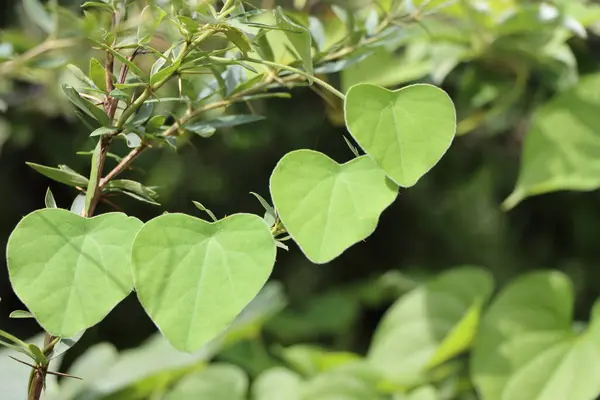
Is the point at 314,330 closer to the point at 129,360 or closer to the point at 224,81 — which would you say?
the point at 129,360

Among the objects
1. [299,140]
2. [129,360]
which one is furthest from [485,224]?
[129,360]

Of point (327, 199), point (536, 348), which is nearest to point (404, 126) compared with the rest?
point (327, 199)

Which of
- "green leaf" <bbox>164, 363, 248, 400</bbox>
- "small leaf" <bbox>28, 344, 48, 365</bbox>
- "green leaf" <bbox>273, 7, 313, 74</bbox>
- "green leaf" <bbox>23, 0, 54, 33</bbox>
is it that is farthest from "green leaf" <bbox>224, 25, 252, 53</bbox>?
"green leaf" <bbox>164, 363, 248, 400</bbox>

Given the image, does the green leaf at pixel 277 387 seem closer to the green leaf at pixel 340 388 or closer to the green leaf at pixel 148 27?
the green leaf at pixel 340 388

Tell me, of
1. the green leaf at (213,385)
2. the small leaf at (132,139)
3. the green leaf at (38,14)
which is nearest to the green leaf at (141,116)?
the small leaf at (132,139)

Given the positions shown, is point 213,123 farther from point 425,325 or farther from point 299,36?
point 425,325

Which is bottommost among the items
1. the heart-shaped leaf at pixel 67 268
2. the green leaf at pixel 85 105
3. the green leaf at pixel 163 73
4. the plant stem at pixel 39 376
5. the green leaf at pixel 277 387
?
the green leaf at pixel 277 387

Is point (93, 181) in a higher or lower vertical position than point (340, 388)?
higher
